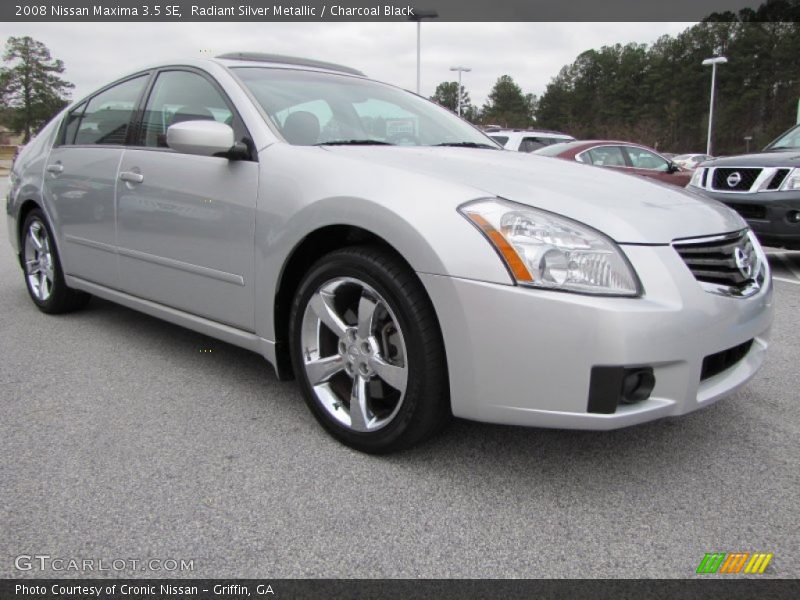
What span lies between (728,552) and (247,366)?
235 centimetres

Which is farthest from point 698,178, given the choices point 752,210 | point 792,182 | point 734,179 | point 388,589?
point 388,589

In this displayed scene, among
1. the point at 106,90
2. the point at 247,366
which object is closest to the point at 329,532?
the point at 247,366

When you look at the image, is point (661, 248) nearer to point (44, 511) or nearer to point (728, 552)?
point (728, 552)

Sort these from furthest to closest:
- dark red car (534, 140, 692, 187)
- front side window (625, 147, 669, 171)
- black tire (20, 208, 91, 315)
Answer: front side window (625, 147, 669, 171) → dark red car (534, 140, 692, 187) → black tire (20, 208, 91, 315)

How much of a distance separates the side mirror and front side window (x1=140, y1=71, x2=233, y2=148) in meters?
0.29

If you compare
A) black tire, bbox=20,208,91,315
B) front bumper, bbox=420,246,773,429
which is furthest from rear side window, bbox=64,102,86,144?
front bumper, bbox=420,246,773,429

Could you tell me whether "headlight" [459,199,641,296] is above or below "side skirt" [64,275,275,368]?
above

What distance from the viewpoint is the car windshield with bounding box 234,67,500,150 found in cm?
289

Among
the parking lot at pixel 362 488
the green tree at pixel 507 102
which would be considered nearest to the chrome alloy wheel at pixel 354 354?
the parking lot at pixel 362 488

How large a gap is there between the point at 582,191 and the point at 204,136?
4.86 ft

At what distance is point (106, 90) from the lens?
12.9 ft

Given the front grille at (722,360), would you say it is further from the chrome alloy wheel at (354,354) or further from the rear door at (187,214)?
the rear door at (187,214)

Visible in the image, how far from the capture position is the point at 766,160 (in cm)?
632

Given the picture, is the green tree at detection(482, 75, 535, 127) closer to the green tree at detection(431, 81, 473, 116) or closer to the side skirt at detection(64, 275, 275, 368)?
the green tree at detection(431, 81, 473, 116)
